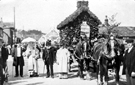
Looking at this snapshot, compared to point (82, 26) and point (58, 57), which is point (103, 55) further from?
point (82, 26)

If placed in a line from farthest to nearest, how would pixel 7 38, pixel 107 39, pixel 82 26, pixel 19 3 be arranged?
1. pixel 7 38
2. pixel 82 26
3. pixel 19 3
4. pixel 107 39

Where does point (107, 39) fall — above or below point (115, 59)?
above

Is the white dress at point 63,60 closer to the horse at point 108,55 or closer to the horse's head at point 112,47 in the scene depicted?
the horse at point 108,55

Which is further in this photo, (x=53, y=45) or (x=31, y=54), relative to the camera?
(x=31, y=54)

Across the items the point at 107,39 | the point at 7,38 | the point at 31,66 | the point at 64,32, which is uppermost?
the point at 7,38

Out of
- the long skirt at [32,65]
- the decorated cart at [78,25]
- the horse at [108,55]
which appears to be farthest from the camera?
the decorated cart at [78,25]

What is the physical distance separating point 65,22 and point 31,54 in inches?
173

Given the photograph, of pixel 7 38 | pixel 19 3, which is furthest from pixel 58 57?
pixel 7 38

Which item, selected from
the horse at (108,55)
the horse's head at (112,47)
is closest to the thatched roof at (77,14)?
the horse at (108,55)

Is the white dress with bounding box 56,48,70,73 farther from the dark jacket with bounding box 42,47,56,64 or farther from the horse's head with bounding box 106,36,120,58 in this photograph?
the horse's head with bounding box 106,36,120,58

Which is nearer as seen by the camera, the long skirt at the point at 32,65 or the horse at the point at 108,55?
the horse at the point at 108,55

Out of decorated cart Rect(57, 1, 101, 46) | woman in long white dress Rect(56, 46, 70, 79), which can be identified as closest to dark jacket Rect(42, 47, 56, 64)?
woman in long white dress Rect(56, 46, 70, 79)

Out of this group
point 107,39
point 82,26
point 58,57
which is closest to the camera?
point 107,39

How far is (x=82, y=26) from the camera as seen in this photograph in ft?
57.6
